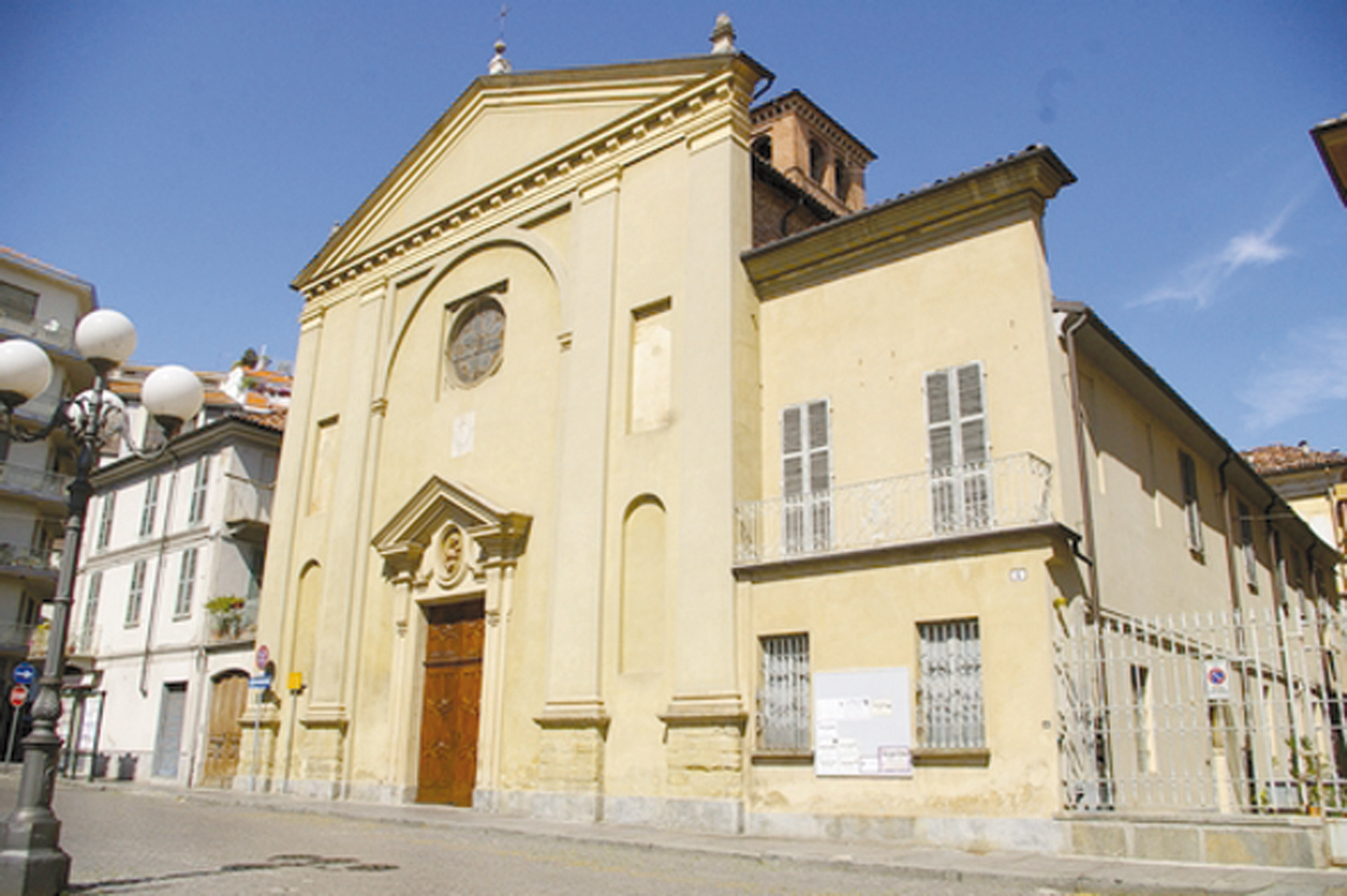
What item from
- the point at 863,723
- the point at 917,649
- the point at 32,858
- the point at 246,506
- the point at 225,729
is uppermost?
the point at 246,506

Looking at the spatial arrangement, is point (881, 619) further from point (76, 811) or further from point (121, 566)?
point (121, 566)

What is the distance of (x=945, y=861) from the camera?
33.0 ft

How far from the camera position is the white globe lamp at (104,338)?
874 centimetres

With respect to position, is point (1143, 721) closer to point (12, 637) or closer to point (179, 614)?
point (179, 614)

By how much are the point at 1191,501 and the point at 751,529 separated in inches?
321

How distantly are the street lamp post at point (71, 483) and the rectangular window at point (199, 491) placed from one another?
18.8 metres

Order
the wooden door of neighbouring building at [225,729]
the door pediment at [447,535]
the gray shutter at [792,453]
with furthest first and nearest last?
the wooden door of neighbouring building at [225,729]
the door pediment at [447,535]
the gray shutter at [792,453]

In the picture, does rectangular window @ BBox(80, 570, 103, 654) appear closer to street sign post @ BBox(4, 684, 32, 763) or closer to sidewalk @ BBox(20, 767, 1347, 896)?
street sign post @ BBox(4, 684, 32, 763)

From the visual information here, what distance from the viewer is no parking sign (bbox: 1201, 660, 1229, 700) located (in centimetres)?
1017

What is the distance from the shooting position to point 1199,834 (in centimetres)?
953

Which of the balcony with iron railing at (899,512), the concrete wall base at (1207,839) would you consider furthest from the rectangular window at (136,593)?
→ the concrete wall base at (1207,839)

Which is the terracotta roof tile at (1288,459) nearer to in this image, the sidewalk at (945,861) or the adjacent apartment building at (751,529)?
the adjacent apartment building at (751,529)

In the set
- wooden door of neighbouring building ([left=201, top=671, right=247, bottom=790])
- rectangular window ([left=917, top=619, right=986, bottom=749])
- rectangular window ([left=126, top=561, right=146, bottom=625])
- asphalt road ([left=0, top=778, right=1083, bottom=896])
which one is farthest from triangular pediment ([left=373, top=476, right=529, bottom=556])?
rectangular window ([left=126, top=561, right=146, bottom=625])

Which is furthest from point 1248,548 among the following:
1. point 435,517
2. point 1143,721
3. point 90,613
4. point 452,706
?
point 90,613
